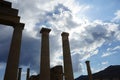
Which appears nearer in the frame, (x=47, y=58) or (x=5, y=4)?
(x=5, y=4)

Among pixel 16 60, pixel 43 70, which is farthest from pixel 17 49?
pixel 43 70

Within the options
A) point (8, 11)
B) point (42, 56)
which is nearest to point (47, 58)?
point (42, 56)

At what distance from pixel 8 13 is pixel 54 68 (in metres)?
14.9

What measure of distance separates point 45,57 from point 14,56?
483cm

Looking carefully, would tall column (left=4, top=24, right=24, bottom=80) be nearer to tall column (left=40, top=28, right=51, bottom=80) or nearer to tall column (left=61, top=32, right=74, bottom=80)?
tall column (left=40, top=28, right=51, bottom=80)

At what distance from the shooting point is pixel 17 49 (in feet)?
61.0

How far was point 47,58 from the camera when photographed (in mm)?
21047

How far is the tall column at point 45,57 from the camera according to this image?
1964 centimetres

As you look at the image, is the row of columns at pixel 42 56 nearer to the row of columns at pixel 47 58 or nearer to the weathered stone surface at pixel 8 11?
the row of columns at pixel 47 58

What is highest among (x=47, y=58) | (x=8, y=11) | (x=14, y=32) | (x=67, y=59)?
(x=8, y=11)

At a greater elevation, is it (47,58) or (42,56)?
(42,56)

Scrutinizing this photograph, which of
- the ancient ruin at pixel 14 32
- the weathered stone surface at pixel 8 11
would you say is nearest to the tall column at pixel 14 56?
the ancient ruin at pixel 14 32

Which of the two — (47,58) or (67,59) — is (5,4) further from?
(67,59)

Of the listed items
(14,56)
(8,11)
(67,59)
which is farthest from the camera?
(67,59)
